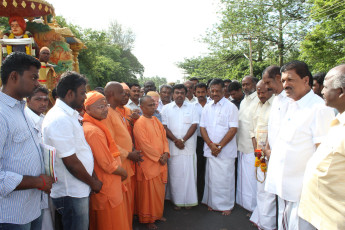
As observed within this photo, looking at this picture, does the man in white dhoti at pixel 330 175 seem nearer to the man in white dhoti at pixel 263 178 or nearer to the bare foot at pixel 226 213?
the man in white dhoti at pixel 263 178

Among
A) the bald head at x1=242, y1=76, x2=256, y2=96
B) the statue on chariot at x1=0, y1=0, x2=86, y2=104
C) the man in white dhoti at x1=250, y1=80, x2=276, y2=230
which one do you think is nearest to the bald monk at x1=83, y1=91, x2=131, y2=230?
the man in white dhoti at x1=250, y1=80, x2=276, y2=230

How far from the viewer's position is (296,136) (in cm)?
257

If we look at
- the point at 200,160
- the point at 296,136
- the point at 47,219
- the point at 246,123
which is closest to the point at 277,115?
the point at 296,136

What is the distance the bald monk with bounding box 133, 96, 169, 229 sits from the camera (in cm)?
403

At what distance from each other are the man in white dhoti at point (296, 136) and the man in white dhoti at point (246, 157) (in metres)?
1.55

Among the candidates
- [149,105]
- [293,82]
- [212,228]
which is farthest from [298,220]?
[149,105]

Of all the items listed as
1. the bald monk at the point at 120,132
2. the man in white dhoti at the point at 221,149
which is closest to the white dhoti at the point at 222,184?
the man in white dhoti at the point at 221,149

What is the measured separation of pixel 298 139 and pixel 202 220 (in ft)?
7.68

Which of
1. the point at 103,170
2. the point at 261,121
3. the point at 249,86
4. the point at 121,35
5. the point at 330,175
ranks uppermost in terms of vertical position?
the point at 121,35

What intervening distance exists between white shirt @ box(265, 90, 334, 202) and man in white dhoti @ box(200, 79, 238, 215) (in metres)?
1.68

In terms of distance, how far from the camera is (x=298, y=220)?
254 centimetres

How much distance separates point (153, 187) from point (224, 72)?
20828mm

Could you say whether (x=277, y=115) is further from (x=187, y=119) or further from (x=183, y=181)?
(x=183, y=181)

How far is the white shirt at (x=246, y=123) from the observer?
4332 mm
